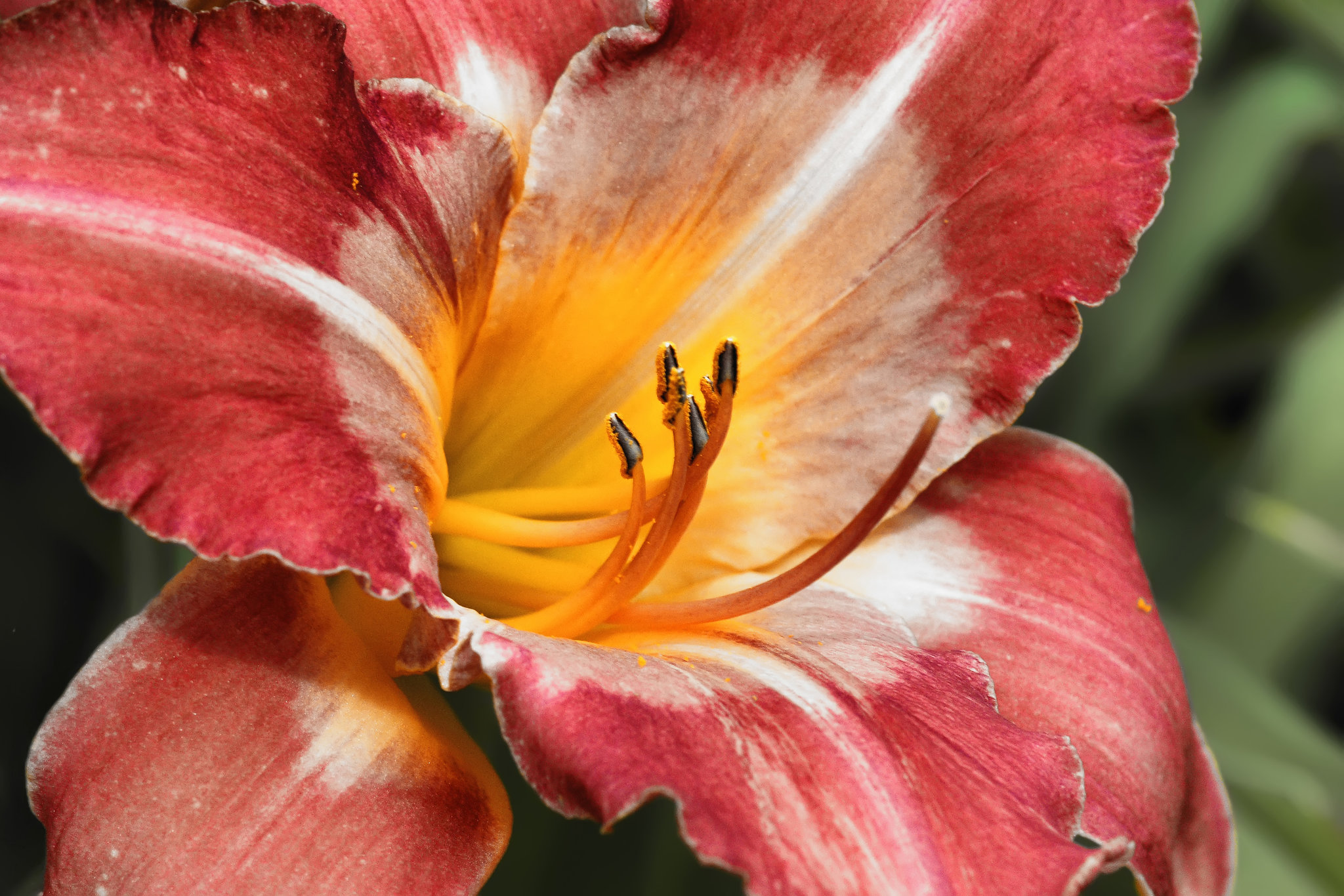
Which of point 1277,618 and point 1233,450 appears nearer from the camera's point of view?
point 1277,618

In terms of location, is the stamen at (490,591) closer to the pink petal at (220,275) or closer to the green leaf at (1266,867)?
the pink petal at (220,275)

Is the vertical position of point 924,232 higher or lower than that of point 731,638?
higher

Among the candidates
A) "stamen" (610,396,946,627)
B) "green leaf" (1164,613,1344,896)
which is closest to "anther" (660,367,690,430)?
"stamen" (610,396,946,627)

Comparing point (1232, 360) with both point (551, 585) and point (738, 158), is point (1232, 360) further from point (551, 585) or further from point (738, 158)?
point (551, 585)

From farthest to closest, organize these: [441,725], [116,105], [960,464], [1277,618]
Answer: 1. [1277,618]
2. [960,464]
3. [441,725]
4. [116,105]

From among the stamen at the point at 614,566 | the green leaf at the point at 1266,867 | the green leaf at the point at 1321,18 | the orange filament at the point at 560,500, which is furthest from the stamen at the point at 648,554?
the green leaf at the point at 1321,18

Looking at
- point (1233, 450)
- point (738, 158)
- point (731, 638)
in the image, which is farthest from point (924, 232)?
point (1233, 450)
